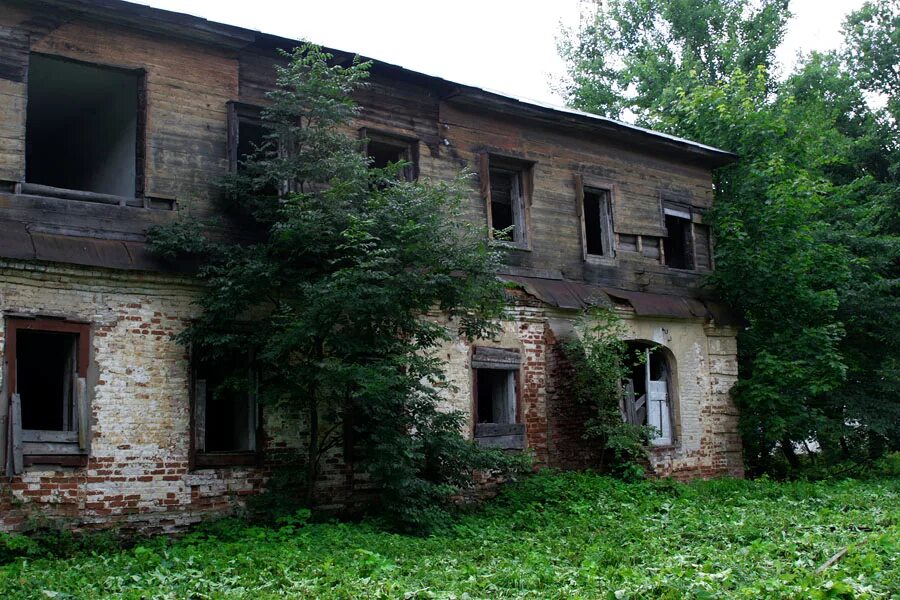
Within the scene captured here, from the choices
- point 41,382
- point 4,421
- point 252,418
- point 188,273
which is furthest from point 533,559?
point 41,382

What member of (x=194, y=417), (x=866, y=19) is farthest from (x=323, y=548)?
(x=866, y=19)

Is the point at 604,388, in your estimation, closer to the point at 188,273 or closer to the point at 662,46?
the point at 188,273

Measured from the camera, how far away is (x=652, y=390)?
16312 mm

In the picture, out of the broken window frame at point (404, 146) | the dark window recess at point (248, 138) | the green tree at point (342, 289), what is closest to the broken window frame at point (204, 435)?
the green tree at point (342, 289)

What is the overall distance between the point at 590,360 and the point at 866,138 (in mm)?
14834

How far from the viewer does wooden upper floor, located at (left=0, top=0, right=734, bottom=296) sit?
1059cm

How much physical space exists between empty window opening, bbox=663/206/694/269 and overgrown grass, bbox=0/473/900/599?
6.50 metres

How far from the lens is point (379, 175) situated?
11219mm

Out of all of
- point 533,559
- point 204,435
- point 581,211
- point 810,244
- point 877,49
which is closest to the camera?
point 533,559

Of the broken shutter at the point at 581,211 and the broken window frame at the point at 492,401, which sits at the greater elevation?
the broken shutter at the point at 581,211

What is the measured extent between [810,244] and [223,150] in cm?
Answer: 1193

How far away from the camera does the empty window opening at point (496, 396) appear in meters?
14.4

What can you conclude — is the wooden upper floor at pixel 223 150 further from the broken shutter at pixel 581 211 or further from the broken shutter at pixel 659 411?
the broken shutter at pixel 659 411

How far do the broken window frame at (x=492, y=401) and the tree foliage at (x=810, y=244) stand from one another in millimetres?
5328
